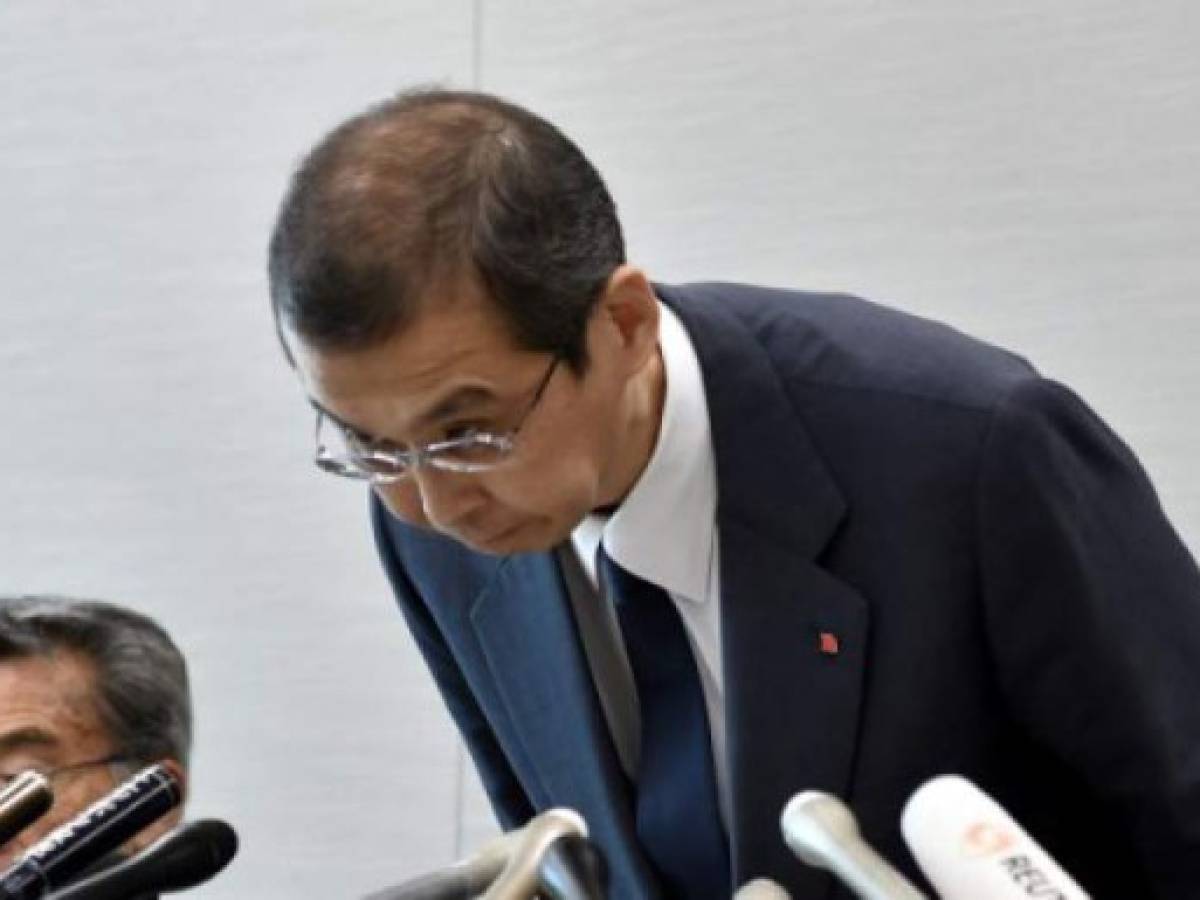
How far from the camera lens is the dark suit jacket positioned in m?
1.54

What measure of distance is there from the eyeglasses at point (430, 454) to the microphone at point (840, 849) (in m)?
0.44

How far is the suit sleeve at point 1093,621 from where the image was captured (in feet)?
5.03

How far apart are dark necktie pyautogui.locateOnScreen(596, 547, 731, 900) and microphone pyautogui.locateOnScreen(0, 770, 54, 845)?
521 millimetres

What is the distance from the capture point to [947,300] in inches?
103

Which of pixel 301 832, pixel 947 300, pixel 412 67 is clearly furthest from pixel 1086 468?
pixel 301 832

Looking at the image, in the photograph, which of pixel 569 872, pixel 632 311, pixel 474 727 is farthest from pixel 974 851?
pixel 474 727

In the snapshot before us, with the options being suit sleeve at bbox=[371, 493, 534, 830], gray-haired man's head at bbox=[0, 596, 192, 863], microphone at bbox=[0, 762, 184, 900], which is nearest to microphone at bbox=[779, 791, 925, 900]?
microphone at bbox=[0, 762, 184, 900]

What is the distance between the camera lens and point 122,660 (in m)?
2.02

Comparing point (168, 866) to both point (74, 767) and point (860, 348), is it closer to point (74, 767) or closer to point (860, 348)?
point (860, 348)

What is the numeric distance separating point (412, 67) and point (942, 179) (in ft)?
2.05

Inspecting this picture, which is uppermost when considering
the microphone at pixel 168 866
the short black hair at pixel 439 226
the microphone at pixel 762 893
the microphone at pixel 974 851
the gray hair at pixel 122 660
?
the short black hair at pixel 439 226

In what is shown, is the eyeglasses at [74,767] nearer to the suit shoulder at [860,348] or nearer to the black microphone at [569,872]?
the suit shoulder at [860,348]

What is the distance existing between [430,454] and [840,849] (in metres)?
0.49

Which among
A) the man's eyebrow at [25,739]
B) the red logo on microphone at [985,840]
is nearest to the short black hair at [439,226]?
the red logo on microphone at [985,840]
